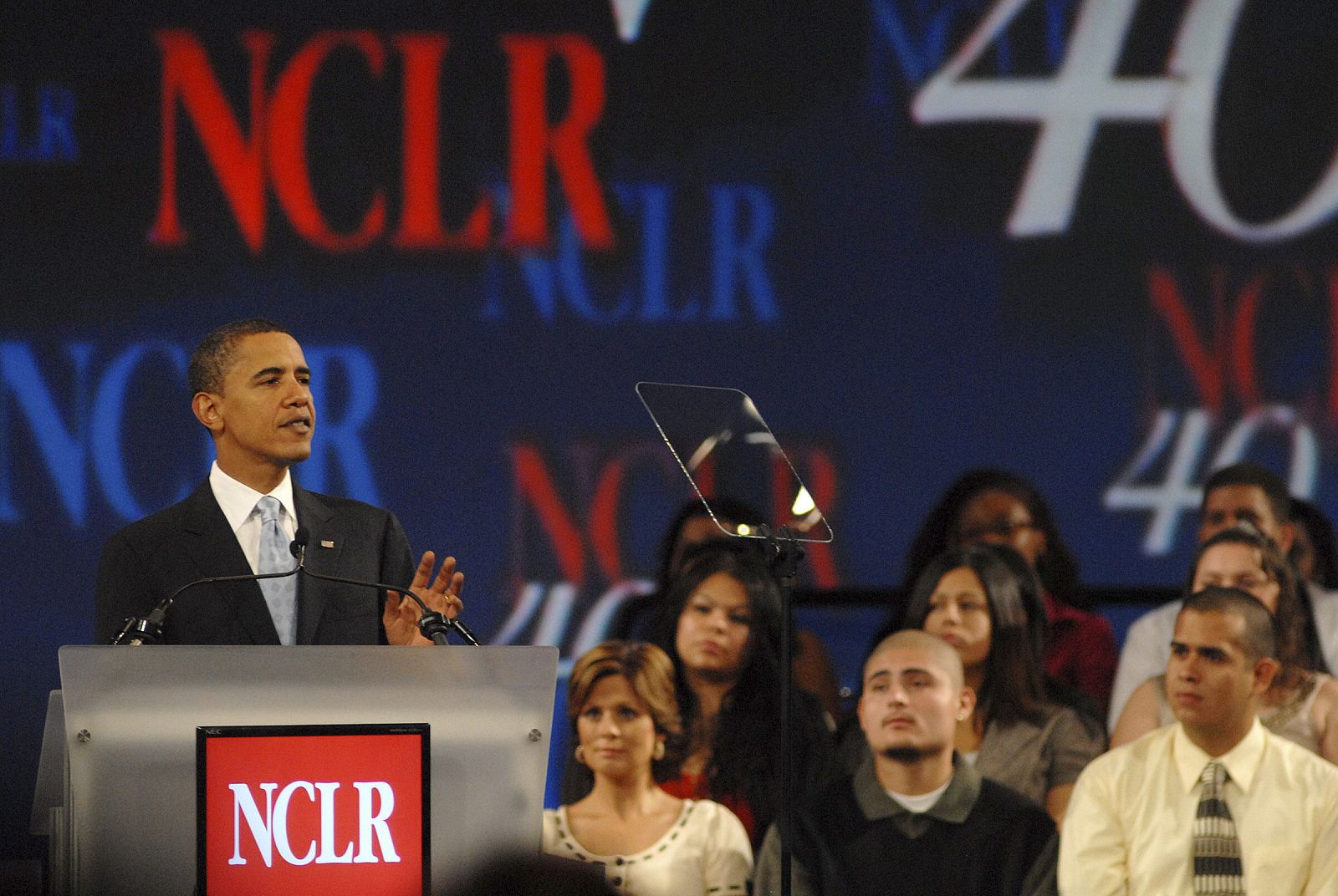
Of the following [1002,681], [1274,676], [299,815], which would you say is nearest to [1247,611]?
[1274,676]

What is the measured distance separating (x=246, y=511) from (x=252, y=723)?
92 centimetres

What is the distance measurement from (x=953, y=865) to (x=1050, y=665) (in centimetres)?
86

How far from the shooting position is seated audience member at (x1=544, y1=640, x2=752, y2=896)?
377 cm

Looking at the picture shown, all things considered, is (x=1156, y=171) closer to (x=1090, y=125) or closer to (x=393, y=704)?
(x=1090, y=125)

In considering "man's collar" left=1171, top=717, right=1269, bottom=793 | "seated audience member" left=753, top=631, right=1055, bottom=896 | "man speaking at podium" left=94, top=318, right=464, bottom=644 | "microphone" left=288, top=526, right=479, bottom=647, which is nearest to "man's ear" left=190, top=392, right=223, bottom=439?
"man speaking at podium" left=94, top=318, right=464, bottom=644

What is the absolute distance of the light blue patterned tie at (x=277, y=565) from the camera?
9.72 feet

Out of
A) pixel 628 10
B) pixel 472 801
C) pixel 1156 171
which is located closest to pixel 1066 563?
pixel 1156 171

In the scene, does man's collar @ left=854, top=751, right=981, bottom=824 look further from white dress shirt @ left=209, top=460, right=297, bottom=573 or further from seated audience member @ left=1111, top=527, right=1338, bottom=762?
white dress shirt @ left=209, top=460, right=297, bottom=573

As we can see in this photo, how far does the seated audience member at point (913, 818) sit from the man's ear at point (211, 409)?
53.1 inches

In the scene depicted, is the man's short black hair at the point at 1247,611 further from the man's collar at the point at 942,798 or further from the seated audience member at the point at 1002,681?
the man's collar at the point at 942,798

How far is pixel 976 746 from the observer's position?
161 inches

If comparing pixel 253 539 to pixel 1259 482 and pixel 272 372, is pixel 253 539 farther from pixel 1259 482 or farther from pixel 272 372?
pixel 1259 482

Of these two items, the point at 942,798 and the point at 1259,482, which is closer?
the point at 942,798

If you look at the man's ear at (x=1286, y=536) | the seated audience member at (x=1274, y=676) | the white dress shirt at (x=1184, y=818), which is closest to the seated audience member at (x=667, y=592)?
the seated audience member at (x=1274, y=676)
